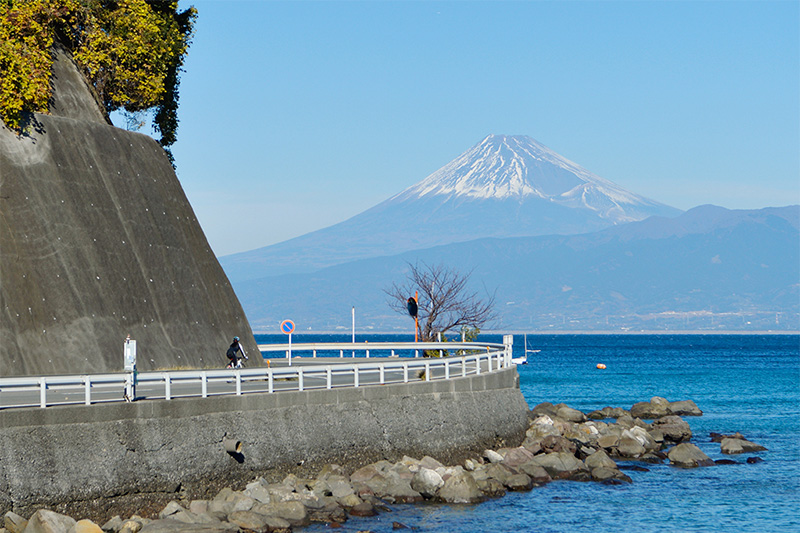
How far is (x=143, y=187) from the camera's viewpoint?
33906 mm

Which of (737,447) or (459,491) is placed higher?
(459,491)

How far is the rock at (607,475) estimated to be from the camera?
30375mm

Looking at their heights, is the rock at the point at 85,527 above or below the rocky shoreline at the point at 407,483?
above

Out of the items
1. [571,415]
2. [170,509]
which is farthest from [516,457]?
[571,415]

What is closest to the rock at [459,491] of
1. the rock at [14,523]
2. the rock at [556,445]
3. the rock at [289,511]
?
the rock at [289,511]

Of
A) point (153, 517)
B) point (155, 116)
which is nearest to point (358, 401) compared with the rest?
point (153, 517)

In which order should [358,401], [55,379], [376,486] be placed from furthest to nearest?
1. [358,401]
2. [376,486]
3. [55,379]

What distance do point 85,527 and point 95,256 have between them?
495 inches

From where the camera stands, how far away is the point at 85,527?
18.8m

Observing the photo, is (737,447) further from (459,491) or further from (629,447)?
(459,491)

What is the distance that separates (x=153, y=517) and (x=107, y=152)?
15.6m

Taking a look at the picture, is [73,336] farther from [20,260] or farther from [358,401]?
[358,401]

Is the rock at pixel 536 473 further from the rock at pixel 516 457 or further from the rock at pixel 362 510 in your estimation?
the rock at pixel 362 510

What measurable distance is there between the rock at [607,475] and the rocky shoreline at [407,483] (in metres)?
0.03
